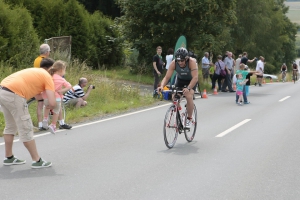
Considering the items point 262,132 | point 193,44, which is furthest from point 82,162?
point 193,44

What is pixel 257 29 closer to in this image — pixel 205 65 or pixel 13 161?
pixel 205 65

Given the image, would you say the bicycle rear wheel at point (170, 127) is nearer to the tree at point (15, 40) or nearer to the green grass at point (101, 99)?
the green grass at point (101, 99)

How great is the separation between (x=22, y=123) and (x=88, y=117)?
6645mm

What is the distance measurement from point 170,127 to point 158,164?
162cm

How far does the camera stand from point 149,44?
28.2 m

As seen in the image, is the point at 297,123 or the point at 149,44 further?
the point at 149,44

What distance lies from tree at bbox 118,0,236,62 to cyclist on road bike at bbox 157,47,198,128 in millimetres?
15975

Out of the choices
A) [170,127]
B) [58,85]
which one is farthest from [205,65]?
[170,127]

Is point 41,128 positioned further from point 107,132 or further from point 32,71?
point 32,71

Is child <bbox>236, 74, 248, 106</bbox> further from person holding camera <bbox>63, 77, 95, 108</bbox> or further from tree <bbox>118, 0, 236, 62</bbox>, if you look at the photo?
tree <bbox>118, 0, 236, 62</bbox>

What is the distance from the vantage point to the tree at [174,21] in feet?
86.7

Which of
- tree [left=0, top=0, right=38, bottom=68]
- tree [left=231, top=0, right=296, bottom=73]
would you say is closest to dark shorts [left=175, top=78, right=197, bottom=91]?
tree [left=0, top=0, right=38, bottom=68]

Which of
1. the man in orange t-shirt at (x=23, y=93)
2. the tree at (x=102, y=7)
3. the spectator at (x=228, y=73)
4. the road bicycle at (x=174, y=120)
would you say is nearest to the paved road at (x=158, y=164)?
the road bicycle at (x=174, y=120)

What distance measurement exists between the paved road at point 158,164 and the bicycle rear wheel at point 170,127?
0.53 feet
